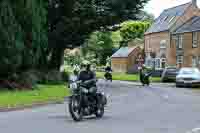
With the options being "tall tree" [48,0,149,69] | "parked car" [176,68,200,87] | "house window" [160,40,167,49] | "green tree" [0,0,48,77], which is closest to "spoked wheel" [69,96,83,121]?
"green tree" [0,0,48,77]

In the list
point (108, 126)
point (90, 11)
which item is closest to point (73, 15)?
point (90, 11)

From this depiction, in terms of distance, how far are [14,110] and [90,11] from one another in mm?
18846

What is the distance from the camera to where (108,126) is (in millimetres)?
13531

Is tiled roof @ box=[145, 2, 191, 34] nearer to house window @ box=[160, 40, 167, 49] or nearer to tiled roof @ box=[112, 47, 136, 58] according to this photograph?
house window @ box=[160, 40, 167, 49]

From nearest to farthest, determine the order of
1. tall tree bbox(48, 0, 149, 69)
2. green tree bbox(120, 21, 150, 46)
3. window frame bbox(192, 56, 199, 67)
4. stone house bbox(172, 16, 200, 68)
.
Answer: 1. tall tree bbox(48, 0, 149, 69)
2. stone house bbox(172, 16, 200, 68)
3. window frame bbox(192, 56, 199, 67)
4. green tree bbox(120, 21, 150, 46)

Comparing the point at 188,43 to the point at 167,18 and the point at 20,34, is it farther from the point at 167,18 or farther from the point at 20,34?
the point at 20,34

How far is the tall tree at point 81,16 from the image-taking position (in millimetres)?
35812

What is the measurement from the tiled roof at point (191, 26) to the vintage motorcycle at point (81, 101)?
49.2 m

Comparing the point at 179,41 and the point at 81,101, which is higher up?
the point at 179,41

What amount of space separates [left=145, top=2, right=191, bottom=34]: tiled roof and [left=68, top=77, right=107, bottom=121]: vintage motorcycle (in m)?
58.0

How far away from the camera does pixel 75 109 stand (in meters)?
15.0

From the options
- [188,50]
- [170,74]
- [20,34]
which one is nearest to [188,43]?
[188,50]

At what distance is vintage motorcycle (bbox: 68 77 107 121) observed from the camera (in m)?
14.9

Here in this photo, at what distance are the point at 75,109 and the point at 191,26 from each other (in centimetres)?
5409
